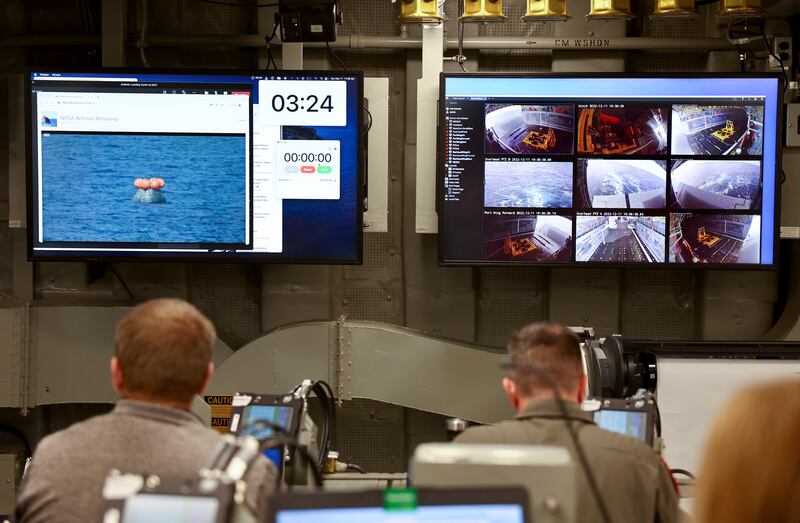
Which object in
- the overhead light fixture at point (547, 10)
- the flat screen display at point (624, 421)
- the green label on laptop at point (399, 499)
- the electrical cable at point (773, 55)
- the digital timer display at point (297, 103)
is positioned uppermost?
the overhead light fixture at point (547, 10)

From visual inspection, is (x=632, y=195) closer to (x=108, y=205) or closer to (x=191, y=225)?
(x=191, y=225)

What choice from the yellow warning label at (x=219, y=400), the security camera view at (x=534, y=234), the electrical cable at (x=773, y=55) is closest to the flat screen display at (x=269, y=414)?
the yellow warning label at (x=219, y=400)

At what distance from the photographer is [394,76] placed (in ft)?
15.9

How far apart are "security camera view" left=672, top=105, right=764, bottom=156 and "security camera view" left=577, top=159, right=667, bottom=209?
0.49ft

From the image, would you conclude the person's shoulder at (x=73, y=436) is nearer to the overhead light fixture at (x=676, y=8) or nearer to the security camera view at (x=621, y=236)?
the security camera view at (x=621, y=236)

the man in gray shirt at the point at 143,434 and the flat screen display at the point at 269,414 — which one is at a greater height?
the man in gray shirt at the point at 143,434

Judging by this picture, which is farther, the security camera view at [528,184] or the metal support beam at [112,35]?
the metal support beam at [112,35]

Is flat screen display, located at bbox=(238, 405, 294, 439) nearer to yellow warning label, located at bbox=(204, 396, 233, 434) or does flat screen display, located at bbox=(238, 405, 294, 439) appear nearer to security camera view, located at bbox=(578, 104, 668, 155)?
yellow warning label, located at bbox=(204, 396, 233, 434)

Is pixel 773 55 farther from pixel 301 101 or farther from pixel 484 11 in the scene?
pixel 301 101

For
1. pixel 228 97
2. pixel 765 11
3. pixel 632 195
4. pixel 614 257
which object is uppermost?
pixel 765 11

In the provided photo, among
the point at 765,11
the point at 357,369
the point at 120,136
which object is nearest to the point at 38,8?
the point at 120,136

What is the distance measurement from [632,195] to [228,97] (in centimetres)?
190

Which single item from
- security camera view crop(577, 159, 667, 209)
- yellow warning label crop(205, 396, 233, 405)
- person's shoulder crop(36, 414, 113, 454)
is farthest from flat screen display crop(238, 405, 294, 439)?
security camera view crop(577, 159, 667, 209)

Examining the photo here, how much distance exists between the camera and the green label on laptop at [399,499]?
1.35 metres
